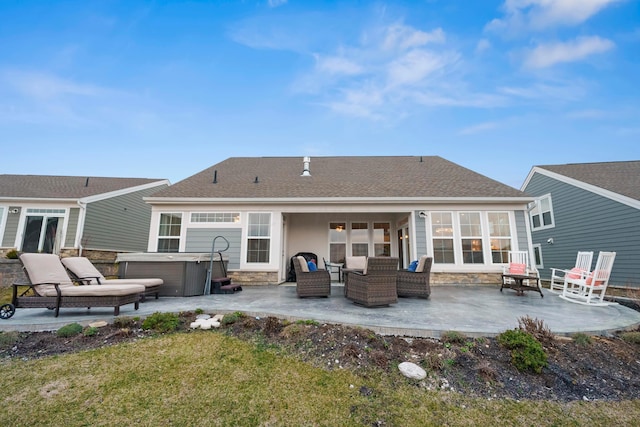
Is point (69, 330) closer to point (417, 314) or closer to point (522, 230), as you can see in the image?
point (417, 314)

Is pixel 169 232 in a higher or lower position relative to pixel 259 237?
higher

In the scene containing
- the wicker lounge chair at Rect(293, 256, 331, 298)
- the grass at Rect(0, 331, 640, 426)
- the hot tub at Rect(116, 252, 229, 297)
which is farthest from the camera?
the hot tub at Rect(116, 252, 229, 297)

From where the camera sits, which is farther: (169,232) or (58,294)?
(169,232)

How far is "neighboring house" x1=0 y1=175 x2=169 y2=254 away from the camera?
10.4 m

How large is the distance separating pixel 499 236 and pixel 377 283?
18.4 ft

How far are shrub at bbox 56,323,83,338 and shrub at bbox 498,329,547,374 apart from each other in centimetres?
529

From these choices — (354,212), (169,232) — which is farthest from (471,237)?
(169,232)

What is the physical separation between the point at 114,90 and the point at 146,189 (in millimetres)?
5099

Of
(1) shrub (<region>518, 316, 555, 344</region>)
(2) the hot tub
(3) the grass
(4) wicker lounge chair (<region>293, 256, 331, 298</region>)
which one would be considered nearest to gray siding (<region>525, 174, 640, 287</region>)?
(1) shrub (<region>518, 316, 555, 344</region>)

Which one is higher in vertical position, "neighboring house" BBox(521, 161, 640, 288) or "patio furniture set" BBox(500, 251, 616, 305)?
"neighboring house" BBox(521, 161, 640, 288)

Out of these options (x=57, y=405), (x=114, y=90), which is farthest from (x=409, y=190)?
(x=114, y=90)

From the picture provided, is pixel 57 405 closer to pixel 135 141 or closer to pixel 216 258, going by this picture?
pixel 216 258

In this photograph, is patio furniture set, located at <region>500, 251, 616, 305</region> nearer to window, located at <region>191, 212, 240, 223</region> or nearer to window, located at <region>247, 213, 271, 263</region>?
window, located at <region>247, 213, 271, 263</region>

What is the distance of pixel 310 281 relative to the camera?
18.5 feet
